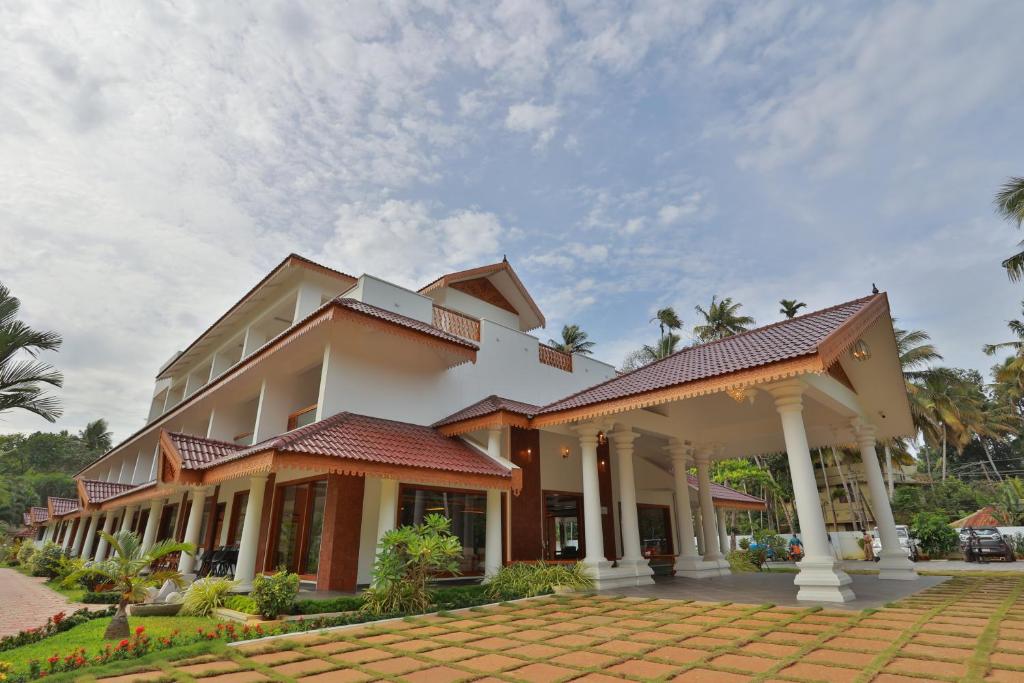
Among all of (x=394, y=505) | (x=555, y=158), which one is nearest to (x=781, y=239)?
(x=555, y=158)

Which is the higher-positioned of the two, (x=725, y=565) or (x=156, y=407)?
(x=156, y=407)

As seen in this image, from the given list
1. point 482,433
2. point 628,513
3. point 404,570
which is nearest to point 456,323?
point 482,433

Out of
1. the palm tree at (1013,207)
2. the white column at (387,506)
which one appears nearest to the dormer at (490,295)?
the white column at (387,506)

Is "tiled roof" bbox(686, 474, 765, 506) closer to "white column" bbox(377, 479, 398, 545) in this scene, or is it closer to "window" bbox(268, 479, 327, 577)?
"white column" bbox(377, 479, 398, 545)

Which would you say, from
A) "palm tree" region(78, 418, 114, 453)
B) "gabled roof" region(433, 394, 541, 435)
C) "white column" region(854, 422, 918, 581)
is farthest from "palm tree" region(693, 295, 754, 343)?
"palm tree" region(78, 418, 114, 453)

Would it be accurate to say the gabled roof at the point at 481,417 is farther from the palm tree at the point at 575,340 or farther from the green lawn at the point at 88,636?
the palm tree at the point at 575,340

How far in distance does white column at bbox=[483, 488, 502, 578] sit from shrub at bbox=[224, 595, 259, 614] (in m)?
4.32

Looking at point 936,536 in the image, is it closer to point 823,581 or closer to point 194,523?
point 823,581

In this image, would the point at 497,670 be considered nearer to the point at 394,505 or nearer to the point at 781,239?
the point at 394,505

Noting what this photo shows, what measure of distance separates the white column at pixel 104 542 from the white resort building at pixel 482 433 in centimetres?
539

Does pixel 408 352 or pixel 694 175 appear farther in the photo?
pixel 694 175

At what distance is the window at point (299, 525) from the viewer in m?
9.66

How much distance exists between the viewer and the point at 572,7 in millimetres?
8852

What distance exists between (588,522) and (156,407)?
26.2 metres
